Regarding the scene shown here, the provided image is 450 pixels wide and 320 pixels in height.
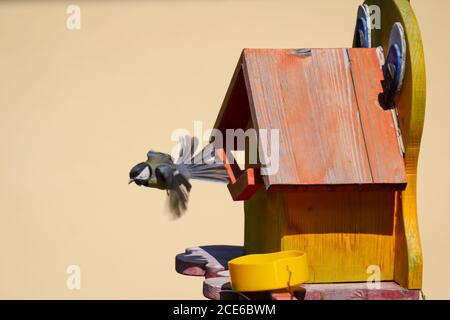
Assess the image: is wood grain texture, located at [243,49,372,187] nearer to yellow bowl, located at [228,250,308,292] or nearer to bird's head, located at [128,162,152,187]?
yellow bowl, located at [228,250,308,292]

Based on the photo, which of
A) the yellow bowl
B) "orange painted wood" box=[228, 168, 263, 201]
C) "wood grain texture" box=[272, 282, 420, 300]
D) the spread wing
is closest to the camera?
the yellow bowl

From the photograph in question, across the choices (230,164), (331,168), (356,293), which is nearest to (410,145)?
(331,168)

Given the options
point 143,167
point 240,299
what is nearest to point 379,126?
point 240,299

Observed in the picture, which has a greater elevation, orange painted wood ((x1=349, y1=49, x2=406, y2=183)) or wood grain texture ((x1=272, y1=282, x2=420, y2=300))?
orange painted wood ((x1=349, y1=49, x2=406, y2=183))

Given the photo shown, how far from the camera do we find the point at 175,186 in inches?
157

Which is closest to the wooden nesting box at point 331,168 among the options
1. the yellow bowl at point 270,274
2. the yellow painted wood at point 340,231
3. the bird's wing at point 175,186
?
the yellow painted wood at point 340,231

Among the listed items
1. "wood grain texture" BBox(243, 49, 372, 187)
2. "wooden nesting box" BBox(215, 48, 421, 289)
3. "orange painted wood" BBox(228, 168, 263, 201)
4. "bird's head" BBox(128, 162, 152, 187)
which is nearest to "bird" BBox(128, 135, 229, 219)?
"bird's head" BBox(128, 162, 152, 187)

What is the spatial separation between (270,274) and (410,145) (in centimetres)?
66

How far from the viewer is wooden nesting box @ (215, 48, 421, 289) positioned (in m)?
3.34

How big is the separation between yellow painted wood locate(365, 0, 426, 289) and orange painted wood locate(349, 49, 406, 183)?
0.05 m

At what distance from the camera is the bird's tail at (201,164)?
404 cm
